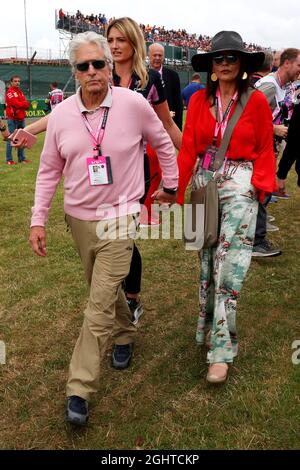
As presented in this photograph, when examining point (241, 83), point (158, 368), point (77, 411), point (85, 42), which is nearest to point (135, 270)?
point (158, 368)

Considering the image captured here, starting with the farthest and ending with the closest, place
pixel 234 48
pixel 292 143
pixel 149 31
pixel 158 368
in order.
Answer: pixel 149 31, pixel 292 143, pixel 158 368, pixel 234 48

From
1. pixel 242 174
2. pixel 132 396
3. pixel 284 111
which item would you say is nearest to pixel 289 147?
pixel 242 174

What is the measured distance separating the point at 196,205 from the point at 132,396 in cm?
122

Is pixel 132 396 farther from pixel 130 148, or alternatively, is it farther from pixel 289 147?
pixel 289 147

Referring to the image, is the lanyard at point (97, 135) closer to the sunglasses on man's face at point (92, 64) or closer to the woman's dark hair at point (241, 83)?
the sunglasses on man's face at point (92, 64)

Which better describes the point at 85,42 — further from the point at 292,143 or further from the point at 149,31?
the point at 149,31

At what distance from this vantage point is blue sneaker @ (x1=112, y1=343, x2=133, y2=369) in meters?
3.13

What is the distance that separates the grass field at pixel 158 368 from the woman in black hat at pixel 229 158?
0.27 metres

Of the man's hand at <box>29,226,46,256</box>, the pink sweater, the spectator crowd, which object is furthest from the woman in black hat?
the spectator crowd

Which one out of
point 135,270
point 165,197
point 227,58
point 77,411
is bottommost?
point 77,411

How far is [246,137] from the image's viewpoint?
2738 millimetres

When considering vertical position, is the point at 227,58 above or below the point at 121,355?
above

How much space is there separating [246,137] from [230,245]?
2.11 feet

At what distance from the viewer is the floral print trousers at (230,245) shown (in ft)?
9.30
